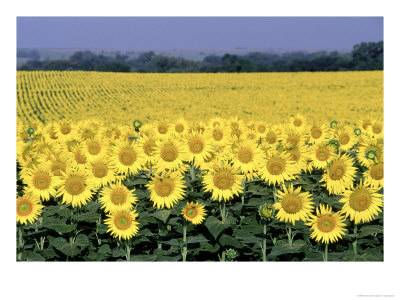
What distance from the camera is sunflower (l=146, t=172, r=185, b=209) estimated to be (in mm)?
4520

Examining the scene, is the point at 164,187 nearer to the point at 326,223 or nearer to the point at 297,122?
the point at 326,223

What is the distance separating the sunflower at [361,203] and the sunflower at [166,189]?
147 centimetres

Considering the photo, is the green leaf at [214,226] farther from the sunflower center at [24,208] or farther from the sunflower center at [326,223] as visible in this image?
the sunflower center at [24,208]

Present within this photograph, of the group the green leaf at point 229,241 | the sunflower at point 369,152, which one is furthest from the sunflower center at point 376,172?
the green leaf at point 229,241

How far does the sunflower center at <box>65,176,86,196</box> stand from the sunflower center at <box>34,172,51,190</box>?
0.75 ft

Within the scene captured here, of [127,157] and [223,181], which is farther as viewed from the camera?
[127,157]

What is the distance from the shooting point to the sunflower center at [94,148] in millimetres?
5227

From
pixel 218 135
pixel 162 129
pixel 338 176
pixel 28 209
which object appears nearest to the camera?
pixel 28 209

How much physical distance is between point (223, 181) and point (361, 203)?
1.25 meters

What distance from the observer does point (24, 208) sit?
4.61 m

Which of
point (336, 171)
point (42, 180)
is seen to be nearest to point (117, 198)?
point (42, 180)
